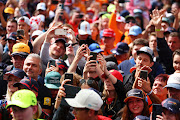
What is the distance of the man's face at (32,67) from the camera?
21.6 feet

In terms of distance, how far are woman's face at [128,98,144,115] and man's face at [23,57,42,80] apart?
1.88 m

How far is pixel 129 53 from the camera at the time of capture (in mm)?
8875

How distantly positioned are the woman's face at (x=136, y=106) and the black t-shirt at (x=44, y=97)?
128 cm

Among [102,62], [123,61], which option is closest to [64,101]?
[102,62]

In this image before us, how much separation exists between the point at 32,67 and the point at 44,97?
863 millimetres

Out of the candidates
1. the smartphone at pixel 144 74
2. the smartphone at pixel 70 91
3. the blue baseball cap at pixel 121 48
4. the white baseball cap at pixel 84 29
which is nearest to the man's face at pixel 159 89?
the smartphone at pixel 144 74

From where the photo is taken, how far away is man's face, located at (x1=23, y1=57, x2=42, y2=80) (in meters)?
6.57

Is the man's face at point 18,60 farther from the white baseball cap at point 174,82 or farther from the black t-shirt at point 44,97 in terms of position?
the white baseball cap at point 174,82

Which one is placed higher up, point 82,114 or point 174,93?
point 82,114

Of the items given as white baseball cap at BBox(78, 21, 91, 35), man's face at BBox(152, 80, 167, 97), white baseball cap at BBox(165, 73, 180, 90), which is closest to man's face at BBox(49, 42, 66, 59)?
white baseball cap at BBox(78, 21, 91, 35)

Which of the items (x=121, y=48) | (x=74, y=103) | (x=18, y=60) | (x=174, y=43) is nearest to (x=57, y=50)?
(x=18, y=60)

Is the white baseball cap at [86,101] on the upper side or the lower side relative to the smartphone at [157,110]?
upper

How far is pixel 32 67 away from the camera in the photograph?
6621mm

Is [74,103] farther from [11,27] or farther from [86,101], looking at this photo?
[11,27]
